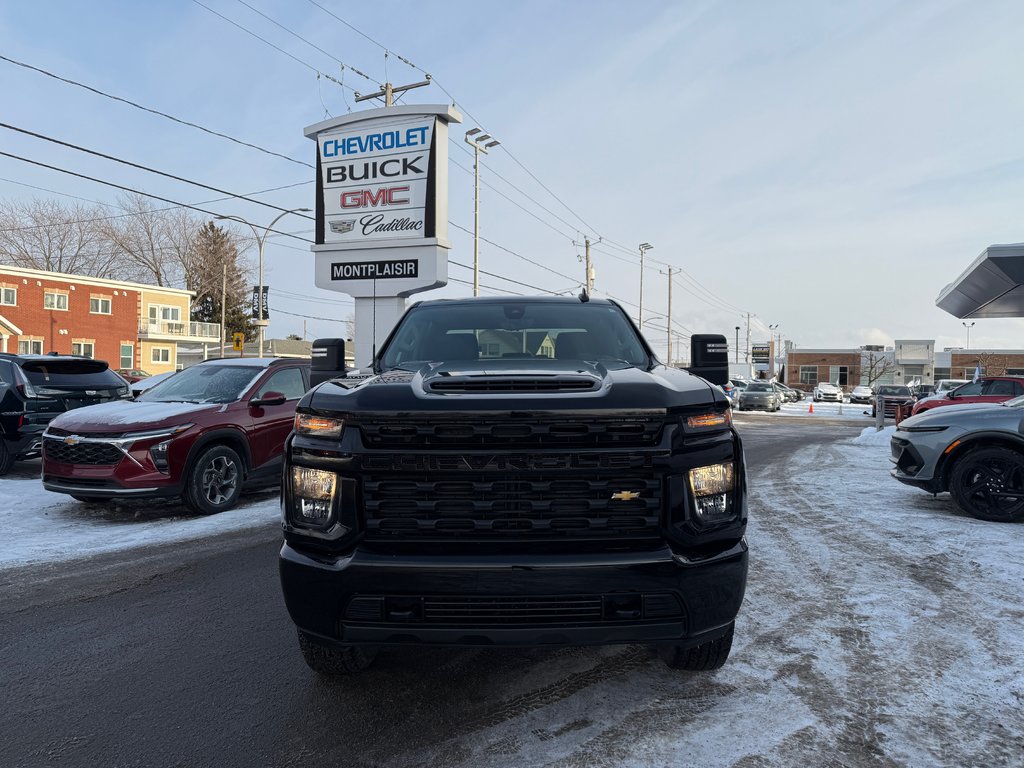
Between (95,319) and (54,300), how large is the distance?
116 inches

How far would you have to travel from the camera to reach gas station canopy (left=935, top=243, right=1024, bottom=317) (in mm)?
13884

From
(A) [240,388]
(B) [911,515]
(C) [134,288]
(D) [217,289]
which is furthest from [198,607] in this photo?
(D) [217,289]

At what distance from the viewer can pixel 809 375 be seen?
80188 millimetres

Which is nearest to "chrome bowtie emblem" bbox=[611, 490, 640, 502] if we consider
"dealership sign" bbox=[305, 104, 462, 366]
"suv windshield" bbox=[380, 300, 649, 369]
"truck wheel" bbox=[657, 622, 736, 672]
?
"truck wheel" bbox=[657, 622, 736, 672]

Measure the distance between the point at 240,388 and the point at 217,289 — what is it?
206ft

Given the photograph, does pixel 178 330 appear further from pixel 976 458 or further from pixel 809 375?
pixel 809 375

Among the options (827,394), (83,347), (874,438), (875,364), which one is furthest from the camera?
(875,364)

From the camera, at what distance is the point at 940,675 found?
3193mm

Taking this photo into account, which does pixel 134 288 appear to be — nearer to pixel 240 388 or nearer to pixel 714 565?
pixel 240 388

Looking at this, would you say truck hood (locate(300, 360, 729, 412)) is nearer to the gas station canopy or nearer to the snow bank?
the gas station canopy

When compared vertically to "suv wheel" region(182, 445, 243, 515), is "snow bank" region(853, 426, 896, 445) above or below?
below

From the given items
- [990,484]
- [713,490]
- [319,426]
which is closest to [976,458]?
[990,484]

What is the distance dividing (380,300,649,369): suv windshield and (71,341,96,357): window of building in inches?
2013

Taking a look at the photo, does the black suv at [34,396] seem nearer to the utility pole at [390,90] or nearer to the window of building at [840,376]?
the utility pole at [390,90]
